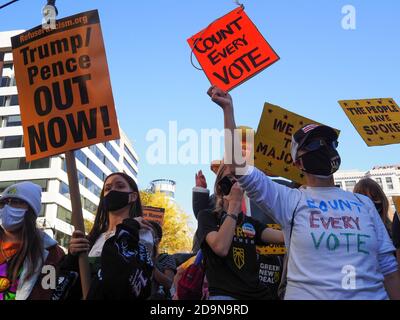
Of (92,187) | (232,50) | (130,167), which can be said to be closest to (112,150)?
(92,187)

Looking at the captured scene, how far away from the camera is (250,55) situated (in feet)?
13.4

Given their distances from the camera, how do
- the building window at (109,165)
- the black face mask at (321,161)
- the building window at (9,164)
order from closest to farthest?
the black face mask at (321,161)
the building window at (9,164)
the building window at (109,165)

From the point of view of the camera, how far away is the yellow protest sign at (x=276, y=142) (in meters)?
4.31

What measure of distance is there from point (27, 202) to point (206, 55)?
2.25 metres

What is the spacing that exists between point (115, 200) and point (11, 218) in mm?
722

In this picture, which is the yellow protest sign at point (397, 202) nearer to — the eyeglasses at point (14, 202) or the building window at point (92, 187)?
the eyeglasses at point (14, 202)

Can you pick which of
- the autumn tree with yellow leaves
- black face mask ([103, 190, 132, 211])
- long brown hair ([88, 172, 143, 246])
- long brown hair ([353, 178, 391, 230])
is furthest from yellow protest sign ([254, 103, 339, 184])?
the autumn tree with yellow leaves

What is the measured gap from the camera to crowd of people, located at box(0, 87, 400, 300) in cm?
195

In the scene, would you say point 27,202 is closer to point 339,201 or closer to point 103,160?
point 339,201

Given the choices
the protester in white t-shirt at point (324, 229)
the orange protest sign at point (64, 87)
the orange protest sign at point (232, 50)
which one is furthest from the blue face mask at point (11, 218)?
the orange protest sign at point (232, 50)

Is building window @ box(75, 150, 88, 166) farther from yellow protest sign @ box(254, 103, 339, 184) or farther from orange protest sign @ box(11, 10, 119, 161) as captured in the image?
orange protest sign @ box(11, 10, 119, 161)

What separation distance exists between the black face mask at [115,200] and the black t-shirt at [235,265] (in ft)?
1.82

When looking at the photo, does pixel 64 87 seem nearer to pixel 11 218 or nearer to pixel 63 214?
pixel 11 218

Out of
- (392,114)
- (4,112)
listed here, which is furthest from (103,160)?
(392,114)
